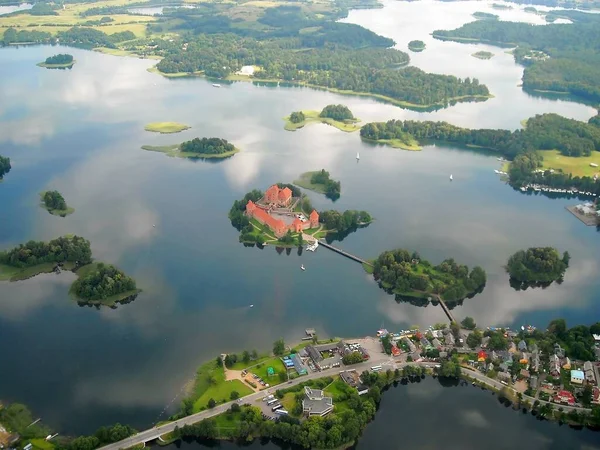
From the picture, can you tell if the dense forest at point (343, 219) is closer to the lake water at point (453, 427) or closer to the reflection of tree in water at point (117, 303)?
the reflection of tree in water at point (117, 303)

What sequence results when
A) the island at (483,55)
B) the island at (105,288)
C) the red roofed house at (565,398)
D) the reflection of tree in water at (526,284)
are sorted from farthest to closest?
the island at (483,55)
the reflection of tree in water at (526,284)
the island at (105,288)
the red roofed house at (565,398)

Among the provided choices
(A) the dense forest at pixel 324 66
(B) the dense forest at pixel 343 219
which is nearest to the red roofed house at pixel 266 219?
(B) the dense forest at pixel 343 219

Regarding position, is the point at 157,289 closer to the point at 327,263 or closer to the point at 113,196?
the point at 327,263

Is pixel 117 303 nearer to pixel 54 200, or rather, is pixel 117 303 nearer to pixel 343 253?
pixel 54 200

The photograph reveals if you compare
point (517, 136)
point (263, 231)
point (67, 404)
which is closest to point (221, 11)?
point (517, 136)

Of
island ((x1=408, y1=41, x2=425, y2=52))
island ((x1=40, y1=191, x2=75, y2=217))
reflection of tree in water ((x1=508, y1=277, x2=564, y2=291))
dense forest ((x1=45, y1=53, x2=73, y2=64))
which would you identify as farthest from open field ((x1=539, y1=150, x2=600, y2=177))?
dense forest ((x1=45, y1=53, x2=73, y2=64))

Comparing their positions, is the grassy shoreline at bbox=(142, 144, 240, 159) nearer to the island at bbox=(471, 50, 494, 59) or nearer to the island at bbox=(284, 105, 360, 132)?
the island at bbox=(284, 105, 360, 132)
